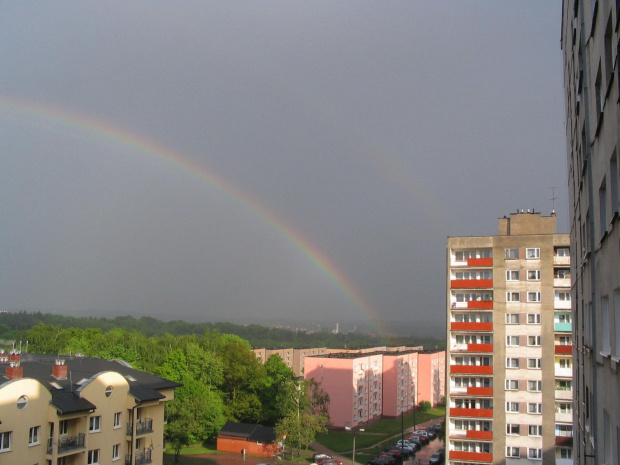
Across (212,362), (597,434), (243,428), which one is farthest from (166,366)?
(597,434)

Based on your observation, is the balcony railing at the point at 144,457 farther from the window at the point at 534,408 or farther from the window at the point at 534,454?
the window at the point at 534,408

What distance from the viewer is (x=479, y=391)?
38.6 meters

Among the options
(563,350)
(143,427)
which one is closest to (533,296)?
(563,350)

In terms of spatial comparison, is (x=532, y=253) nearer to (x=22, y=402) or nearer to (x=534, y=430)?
(x=534, y=430)

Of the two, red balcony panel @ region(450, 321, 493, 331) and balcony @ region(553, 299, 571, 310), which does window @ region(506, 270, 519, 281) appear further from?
red balcony panel @ region(450, 321, 493, 331)

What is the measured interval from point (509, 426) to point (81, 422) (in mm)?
27164

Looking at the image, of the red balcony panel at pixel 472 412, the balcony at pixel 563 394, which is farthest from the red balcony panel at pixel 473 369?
the balcony at pixel 563 394

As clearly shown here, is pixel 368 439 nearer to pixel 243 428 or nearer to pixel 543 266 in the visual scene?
pixel 243 428

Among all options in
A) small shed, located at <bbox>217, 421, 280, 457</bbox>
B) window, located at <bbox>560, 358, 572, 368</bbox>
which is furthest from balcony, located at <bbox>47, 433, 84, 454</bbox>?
window, located at <bbox>560, 358, 572, 368</bbox>

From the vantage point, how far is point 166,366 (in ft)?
192

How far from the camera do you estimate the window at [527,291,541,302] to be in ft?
124

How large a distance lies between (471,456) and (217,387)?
33.7 metres

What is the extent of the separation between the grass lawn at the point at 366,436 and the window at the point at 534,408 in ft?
71.1

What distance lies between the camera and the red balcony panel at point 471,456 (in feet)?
123
